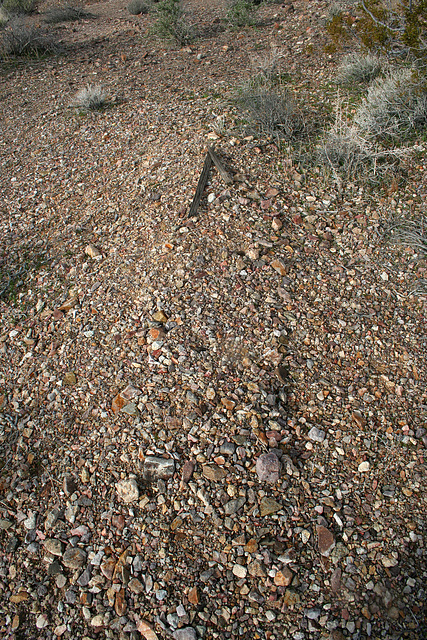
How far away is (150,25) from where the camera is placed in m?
8.78

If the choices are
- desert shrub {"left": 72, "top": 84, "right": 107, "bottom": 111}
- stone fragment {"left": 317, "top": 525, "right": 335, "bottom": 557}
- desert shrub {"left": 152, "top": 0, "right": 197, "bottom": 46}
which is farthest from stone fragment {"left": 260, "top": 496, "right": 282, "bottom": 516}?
desert shrub {"left": 152, "top": 0, "right": 197, "bottom": 46}

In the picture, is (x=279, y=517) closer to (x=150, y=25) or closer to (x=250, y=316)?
(x=250, y=316)

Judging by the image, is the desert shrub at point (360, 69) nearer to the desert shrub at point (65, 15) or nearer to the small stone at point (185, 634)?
the small stone at point (185, 634)

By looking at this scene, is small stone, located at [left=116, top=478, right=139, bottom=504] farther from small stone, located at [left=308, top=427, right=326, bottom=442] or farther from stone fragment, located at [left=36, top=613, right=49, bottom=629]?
small stone, located at [left=308, top=427, right=326, bottom=442]

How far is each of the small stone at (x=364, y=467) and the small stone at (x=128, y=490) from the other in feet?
4.31

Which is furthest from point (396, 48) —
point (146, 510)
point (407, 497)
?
point (146, 510)

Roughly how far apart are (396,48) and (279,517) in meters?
6.17

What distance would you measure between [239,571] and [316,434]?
2.95 feet

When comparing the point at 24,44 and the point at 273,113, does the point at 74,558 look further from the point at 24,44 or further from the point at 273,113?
the point at 24,44

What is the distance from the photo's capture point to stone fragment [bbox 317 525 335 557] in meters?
2.25

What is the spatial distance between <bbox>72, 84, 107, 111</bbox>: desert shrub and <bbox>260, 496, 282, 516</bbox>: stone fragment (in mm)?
5813

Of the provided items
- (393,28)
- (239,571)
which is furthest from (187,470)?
(393,28)

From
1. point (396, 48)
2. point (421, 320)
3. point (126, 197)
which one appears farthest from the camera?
point (396, 48)

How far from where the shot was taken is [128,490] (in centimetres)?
256
